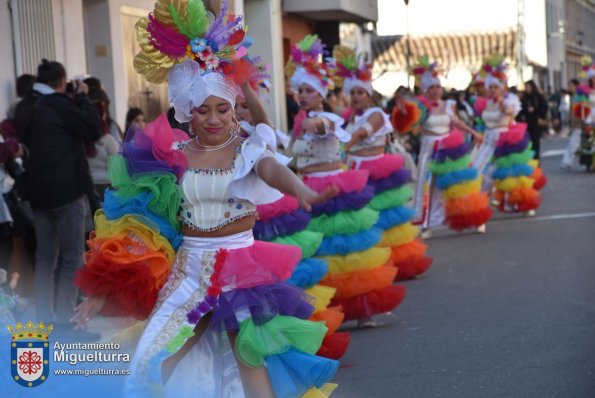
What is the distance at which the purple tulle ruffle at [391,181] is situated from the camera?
38.1 ft

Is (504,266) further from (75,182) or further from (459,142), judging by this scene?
(75,182)

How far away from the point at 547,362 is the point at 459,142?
25.4 feet

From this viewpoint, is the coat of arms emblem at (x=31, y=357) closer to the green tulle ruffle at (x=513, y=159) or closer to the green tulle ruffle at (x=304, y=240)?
the green tulle ruffle at (x=304, y=240)

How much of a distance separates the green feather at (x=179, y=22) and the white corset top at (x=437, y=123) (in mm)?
9741

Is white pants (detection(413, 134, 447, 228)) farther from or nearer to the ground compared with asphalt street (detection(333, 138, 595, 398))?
farther from the ground

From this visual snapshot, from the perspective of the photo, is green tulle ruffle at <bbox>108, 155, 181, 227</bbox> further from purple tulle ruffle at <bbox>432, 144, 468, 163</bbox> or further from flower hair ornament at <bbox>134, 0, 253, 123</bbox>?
purple tulle ruffle at <bbox>432, 144, 468, 163</bbox>

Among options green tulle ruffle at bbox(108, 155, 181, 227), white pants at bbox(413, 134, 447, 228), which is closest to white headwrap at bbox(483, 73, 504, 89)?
white pants at bbox(413, 134, 447, 228)

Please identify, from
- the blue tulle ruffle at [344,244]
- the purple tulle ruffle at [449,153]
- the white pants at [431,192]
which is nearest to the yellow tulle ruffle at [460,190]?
the white pants at [431,192]

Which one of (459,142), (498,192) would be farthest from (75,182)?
(498,192)

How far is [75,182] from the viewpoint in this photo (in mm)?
9672

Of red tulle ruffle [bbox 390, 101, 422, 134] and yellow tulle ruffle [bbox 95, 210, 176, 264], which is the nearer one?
yellow tulle ruffle [bbox 95, 210, 176, 264]

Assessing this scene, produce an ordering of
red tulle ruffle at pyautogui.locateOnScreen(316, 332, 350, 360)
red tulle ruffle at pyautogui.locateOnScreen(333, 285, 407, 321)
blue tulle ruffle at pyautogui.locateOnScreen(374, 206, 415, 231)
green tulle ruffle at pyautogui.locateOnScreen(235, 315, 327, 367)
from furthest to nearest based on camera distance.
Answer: blue tulle ruffle at pyautogui.locateOnScreen(374, 206, 415, 231), red tulle ruffle at pyautogui.locateOnScreen(333, 285, 407, 321), red tulle ruffle at pyautogui.locateOnScreen(316, 332, 350, 360), green tulle ruffle at pyautogui.locateOnScreen(235, 315, 327, 367)

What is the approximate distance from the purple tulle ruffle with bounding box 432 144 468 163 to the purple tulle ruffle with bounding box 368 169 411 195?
3.42m

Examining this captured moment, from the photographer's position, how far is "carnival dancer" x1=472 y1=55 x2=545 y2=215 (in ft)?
56.6
